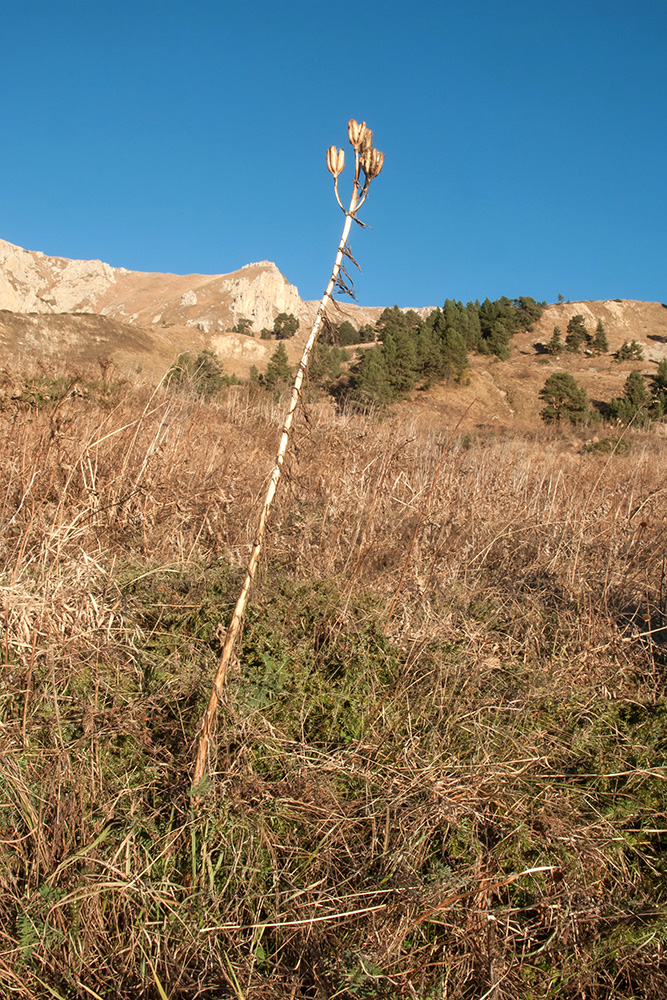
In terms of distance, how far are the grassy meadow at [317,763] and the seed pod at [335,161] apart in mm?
691

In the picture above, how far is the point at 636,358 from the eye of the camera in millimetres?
35875

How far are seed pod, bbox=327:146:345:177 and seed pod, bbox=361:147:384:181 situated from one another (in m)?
0.06

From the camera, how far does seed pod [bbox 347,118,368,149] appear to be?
1.46 m

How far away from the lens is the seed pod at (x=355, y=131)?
1461 mm

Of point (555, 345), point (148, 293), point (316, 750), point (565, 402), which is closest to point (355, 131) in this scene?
point (316, 750)

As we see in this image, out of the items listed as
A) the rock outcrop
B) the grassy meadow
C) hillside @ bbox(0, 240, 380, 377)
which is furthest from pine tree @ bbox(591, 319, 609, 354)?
the rock outcrop

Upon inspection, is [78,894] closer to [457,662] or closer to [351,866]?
[351,866]

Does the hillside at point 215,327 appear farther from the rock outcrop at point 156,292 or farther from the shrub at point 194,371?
the shrub at point 194,371

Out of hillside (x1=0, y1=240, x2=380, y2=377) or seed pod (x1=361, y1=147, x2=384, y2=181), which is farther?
hillside (x1=0, y1=240, x2=380, y2=377)

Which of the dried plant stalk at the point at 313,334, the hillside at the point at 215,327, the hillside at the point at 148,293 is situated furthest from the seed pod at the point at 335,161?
the hillside at the point at 148,293

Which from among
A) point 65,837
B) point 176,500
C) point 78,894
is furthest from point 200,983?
point 176,500

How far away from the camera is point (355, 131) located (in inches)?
57.7

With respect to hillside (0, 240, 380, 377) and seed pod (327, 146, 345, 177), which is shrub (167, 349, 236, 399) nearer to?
seed pod (327, 146, 345, 177)

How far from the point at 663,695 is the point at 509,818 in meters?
1.15
